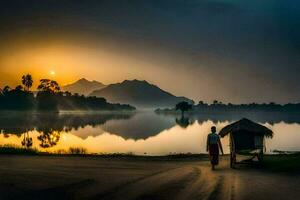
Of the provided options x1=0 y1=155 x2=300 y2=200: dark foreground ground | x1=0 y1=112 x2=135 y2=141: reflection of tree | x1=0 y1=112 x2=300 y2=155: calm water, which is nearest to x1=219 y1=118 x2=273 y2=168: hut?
x1=0 y1=155 x2=300 y2=200: dark foreground ground

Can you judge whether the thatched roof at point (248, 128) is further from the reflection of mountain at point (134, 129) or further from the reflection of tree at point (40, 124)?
the reflection of tree at point (40, 124)

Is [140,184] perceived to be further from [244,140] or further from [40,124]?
[40,124]

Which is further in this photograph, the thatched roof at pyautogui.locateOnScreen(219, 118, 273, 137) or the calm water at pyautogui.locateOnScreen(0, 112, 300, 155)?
the calm water at pyautogui.locateOnScreen(0, 112, 300, 155)

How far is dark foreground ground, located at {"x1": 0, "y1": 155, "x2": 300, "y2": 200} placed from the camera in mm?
14250

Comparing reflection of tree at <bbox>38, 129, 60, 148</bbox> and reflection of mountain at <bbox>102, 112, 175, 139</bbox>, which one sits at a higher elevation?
reflection of mountain at <bbox>102, 112, 175, 139</bbox>

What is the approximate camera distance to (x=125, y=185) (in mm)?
15953

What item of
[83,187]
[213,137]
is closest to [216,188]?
[83,187]

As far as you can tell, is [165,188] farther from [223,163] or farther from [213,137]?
[223,163]

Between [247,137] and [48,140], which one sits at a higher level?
[247,137]

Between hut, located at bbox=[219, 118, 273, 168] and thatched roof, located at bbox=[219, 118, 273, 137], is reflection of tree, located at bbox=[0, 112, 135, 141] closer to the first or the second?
thatched roof, located at bbox=[219, 118, 273, 137]

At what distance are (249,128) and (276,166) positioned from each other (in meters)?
2.66

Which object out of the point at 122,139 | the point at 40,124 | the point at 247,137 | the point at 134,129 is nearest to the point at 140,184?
the point at 247,137

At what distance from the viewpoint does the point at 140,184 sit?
16.4 m

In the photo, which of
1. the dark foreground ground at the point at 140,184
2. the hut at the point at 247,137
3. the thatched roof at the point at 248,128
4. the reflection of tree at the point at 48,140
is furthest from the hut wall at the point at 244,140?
the reflection of tree at the point at 48,140
